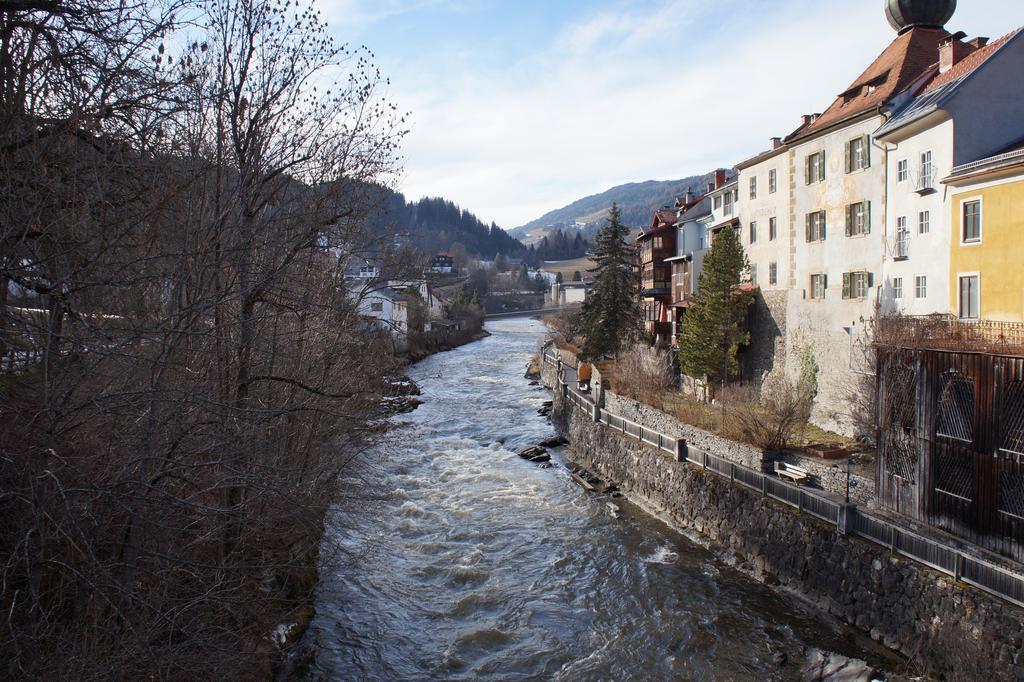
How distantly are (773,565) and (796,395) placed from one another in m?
7.24

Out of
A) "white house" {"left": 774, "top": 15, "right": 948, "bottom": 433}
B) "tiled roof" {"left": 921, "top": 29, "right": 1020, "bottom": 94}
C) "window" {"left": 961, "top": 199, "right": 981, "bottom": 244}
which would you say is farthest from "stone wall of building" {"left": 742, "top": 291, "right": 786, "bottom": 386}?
"window" {"left": 961, "top": 199, "right": 981, "bottom": 244}

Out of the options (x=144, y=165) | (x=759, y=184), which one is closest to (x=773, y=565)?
(x=144, y=165)

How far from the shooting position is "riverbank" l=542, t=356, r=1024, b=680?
9422 millimetres

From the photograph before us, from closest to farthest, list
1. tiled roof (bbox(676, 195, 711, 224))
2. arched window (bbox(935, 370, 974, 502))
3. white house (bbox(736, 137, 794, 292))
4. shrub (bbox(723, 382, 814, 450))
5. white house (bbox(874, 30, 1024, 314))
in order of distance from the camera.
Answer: arched window (bbox(935, 370, 974, 502)) < white house (bbox(874, 30, 1024, 314)) < shrub (bbox(723, 382, 814, 450)) < white house (bbox(736, 137, 794, 292)) < tiled roof (bbox(676, 195, 711, 224))

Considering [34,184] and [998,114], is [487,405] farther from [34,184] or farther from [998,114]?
[34,184]

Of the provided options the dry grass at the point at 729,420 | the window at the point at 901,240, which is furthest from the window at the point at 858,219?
the dry grass at the point at 729,420

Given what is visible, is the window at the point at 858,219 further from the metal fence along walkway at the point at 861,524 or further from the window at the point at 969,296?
the metal fence along walkway at the point at 861,524

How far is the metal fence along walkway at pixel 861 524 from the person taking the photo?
952cm

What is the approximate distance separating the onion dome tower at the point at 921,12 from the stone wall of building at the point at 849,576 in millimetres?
16479

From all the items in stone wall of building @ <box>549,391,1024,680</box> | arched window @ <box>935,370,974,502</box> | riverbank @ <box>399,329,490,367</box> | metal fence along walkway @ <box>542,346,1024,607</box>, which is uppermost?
arched window @ <box>935,370,974,502</box>

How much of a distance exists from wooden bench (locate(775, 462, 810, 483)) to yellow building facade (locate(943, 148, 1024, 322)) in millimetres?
4896

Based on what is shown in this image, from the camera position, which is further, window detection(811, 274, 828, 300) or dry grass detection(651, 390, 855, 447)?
window detection(811, 274, 828, 300)

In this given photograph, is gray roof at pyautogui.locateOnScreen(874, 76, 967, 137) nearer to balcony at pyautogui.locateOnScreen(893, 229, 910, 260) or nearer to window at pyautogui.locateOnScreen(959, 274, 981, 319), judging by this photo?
balcony at pyautogui.locateOnScreen(893, 229, 910, 260)

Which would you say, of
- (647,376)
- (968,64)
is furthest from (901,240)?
(647,376)
